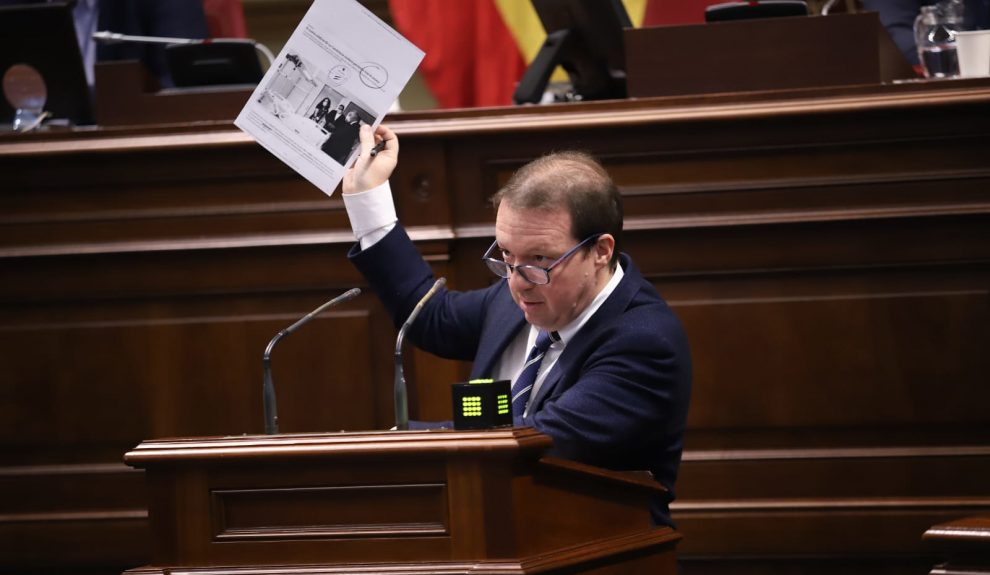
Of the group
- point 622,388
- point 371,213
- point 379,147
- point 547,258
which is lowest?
point 622,388

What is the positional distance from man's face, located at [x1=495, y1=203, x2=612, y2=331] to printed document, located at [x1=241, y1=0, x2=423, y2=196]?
0.36 meters

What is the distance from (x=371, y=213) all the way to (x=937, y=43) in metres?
1.50

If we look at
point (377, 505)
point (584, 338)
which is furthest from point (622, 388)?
point (377, 505)

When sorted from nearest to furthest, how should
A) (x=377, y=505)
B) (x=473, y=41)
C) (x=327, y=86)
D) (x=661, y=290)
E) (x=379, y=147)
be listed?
(x=377, y=505), (x=327, y=86), (x=379, y=147), (x=661, y=290), (x=473, y=41)

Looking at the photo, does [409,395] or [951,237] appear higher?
[951,237]

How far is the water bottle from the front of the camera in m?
3.38

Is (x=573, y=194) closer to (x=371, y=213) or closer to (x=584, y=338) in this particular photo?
(x=584, y=338)

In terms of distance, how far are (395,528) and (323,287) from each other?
1.41 m

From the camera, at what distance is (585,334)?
8.05 ft

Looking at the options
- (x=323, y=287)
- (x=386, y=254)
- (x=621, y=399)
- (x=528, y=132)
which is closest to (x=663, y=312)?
(x=621, y=399)

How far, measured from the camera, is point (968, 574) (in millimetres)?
1819

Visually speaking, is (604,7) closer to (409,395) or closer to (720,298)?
(720,298)

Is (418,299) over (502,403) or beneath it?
over

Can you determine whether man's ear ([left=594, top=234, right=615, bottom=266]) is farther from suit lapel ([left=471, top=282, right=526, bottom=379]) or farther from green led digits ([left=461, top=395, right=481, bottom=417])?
green led digits ([left=461, top=395, right=481, bottom=417])
